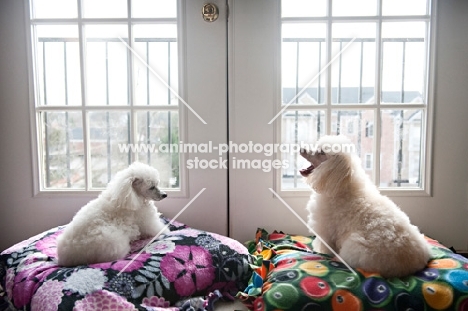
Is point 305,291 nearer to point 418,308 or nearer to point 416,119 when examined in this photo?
point 418,308

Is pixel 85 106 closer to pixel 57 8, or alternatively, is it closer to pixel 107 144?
pixel 107 144

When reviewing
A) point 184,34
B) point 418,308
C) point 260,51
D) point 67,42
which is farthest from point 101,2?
point 418,308

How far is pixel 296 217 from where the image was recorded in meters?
1.62

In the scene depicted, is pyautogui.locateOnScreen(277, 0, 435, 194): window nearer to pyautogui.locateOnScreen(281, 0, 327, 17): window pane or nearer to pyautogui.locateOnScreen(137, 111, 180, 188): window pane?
pyautogui.locateOnScreen(281, 0, 327, 17): window pane

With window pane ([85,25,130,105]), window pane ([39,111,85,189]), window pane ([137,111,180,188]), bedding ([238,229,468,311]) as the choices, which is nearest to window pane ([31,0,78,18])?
window pane ([85,25,130,105])

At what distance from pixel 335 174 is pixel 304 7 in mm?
861

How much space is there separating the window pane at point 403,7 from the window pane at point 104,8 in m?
1.27

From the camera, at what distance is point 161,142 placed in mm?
1683

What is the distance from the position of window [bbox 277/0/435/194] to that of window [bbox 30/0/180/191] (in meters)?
0.60

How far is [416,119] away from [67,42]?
1808 millimetres

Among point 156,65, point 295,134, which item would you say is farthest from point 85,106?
point 295,134

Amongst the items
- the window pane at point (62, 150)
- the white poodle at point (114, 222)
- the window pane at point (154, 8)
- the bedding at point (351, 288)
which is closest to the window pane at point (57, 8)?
the window pane at point (154, 8)

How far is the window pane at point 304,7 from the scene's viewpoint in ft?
5.12

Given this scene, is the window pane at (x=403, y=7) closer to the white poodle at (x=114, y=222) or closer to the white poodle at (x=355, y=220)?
the white poodle at (x=355, y=220)
